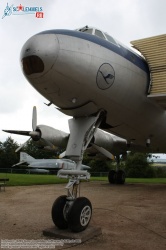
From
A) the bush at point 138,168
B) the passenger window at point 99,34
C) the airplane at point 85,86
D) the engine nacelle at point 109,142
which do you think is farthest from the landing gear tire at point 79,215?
the bush at point 138,168

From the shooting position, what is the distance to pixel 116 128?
11.1m

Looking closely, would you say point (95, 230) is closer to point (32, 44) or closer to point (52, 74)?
point (52, 74)

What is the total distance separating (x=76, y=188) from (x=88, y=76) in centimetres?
305

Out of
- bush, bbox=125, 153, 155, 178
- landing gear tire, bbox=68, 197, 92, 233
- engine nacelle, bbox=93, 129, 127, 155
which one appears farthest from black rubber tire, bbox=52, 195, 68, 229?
bush, bbox=125, 153, 155, 178

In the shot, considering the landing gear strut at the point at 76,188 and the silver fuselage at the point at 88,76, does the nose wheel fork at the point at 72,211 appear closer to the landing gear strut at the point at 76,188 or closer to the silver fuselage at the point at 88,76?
the landing gear strut at the point at 76,188

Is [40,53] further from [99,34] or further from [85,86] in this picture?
[99,34]

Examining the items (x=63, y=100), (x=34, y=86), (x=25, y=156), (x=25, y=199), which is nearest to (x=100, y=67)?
(x=63, y=100)

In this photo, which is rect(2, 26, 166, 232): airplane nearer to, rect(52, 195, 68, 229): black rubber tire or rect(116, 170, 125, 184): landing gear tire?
rect(52, 195, 68, 229): black rubber tire

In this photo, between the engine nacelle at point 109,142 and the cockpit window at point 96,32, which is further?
the engine nacelle at point 109,142

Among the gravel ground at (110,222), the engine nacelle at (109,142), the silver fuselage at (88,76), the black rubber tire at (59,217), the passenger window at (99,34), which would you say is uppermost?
the passenger window at (99,34)

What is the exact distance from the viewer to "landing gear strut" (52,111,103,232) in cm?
682

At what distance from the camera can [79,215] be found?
6.81m

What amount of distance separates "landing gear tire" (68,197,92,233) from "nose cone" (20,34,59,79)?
3.37 meters

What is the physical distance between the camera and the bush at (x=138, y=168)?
154 ft
